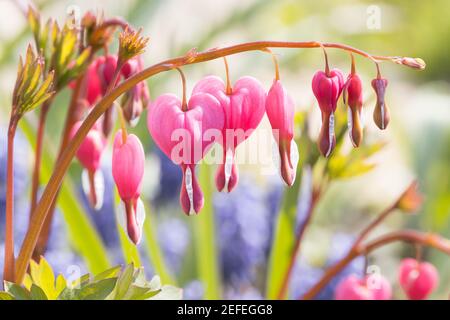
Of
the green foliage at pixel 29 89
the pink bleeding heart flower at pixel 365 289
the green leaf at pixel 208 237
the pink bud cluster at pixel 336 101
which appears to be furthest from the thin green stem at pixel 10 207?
the green leaf at pixel 208 237

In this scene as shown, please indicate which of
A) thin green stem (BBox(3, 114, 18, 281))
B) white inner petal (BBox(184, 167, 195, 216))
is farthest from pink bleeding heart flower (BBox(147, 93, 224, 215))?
thin green stem (BBox(3, 114, 18, 281))

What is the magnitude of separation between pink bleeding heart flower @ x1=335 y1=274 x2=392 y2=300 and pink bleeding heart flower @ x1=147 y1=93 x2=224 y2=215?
0.31m

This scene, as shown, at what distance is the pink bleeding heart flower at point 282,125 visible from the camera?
2.34 feet

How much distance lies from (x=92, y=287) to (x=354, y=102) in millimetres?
261

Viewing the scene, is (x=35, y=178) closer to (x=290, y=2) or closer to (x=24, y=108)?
(x=24, y=108)

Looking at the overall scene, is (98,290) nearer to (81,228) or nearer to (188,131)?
(188,131)

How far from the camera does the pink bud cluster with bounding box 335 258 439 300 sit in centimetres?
95

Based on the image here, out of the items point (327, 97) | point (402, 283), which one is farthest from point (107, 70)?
point (402, 283)

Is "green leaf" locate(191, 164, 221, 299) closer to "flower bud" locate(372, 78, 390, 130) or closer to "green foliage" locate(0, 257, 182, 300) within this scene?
"green foliage" locate(0, 257, 182, 300)

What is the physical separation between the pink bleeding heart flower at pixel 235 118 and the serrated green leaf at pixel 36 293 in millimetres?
178

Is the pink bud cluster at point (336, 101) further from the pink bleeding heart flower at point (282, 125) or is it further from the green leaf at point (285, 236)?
the green leaf at point (285, 236)

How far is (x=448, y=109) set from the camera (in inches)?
85.5
